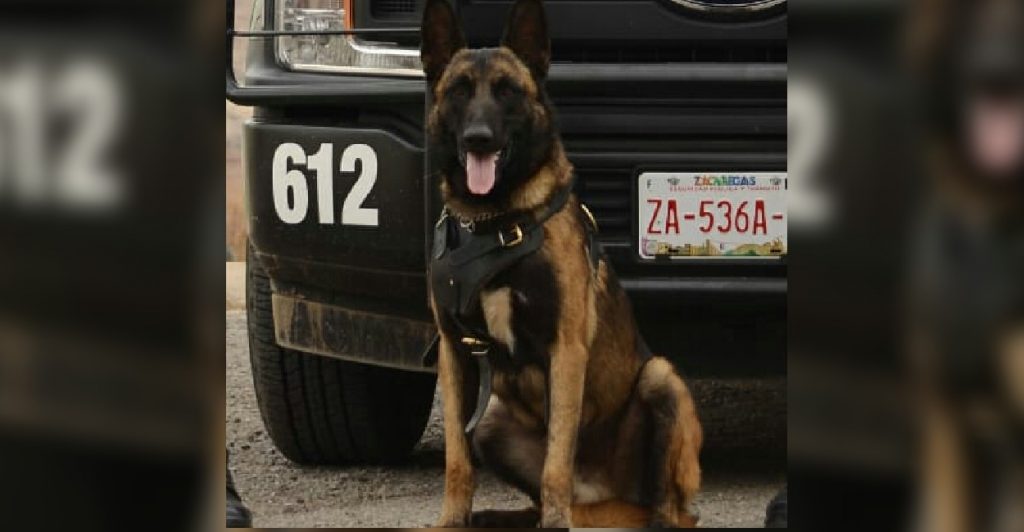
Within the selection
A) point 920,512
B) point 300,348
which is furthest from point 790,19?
point 300,348

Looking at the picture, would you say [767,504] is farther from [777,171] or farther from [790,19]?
[790,19]

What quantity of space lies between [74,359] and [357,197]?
1322mm

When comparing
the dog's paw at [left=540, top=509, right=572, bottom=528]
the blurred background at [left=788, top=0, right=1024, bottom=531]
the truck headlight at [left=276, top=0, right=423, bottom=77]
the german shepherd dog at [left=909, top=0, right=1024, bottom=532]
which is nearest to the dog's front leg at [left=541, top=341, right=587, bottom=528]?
the dog's paw at [left=540, top=509, right=572, bottom=528]

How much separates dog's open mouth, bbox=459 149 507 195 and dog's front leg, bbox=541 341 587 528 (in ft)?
1.25

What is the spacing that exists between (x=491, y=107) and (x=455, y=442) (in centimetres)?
73

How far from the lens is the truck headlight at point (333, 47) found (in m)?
3.16

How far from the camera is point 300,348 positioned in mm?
3541

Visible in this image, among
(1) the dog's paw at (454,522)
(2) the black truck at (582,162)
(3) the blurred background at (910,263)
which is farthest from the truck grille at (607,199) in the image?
(3) the blurred background at (910,263)

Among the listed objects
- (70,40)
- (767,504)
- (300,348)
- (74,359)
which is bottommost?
(767,504)

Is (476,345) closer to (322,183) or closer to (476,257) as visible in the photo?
(476,257)

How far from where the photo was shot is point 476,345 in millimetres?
2994

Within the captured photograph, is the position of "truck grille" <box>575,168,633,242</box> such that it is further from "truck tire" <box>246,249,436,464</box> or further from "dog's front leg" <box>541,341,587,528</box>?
"truck tire" <box>246,249,436,464</box>

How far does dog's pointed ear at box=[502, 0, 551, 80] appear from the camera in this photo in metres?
2.74

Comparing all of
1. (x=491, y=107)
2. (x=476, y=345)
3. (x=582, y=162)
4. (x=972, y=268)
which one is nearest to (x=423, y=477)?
(x=476, y=345)
